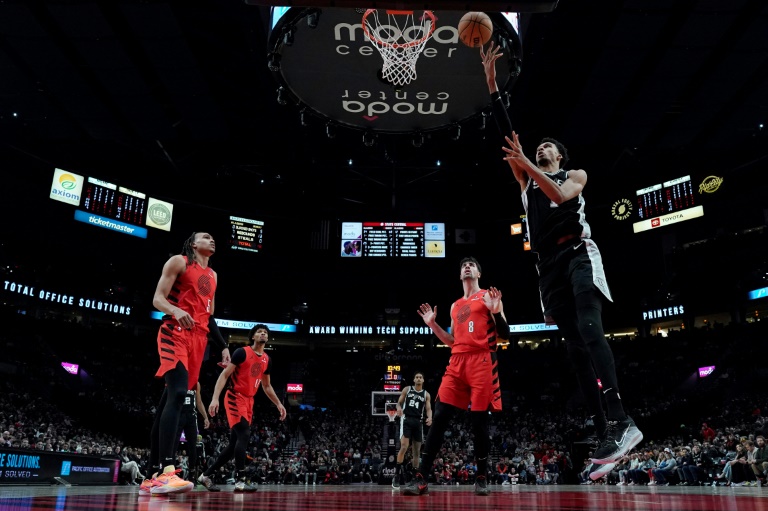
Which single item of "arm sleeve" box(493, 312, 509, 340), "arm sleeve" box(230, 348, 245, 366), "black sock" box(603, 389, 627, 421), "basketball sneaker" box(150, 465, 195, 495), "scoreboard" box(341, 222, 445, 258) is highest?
"scoreboard" box(341, 222, 445, 258)

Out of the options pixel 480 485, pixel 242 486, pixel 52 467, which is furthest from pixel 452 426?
pixel 480 485

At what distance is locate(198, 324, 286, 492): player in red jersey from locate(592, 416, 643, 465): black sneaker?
15.9ft

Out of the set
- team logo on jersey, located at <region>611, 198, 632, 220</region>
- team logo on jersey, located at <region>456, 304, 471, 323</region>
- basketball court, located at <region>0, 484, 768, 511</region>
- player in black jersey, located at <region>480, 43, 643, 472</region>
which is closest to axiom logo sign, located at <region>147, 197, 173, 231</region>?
team logo on jersey, located at <region>611, 198, 632, 220</region>

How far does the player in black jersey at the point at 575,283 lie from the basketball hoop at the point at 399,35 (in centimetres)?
532

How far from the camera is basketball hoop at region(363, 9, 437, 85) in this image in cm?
905

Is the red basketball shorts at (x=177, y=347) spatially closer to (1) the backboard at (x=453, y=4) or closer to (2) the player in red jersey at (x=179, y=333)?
(2) the player in red jersey at (x=179, y=333)

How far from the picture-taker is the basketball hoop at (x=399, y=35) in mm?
9047

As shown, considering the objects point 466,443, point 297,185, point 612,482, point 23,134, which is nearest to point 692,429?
point 612,482

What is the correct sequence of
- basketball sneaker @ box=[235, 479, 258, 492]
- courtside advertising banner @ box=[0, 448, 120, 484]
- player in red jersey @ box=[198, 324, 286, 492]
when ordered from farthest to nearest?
courtside advertising banner @ box=[0, 448, 120, 484], player in red jersey @ box=[198, 324, 286, 492], basketball sneaker @ box=[235, 479, 258, 492]

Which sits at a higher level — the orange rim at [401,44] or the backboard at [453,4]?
the orange rim at [401,44]

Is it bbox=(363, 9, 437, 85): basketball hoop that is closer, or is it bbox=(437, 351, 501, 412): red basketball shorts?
bbox=(437, 351, 501, 412): red basketball shorts

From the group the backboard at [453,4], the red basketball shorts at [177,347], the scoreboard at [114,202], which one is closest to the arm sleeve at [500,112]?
the backboard at [453,4]

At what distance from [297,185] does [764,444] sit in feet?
66.7

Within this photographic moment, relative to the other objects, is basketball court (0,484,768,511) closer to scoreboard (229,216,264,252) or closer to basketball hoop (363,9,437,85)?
basketball hoop (363,9,437,85)
